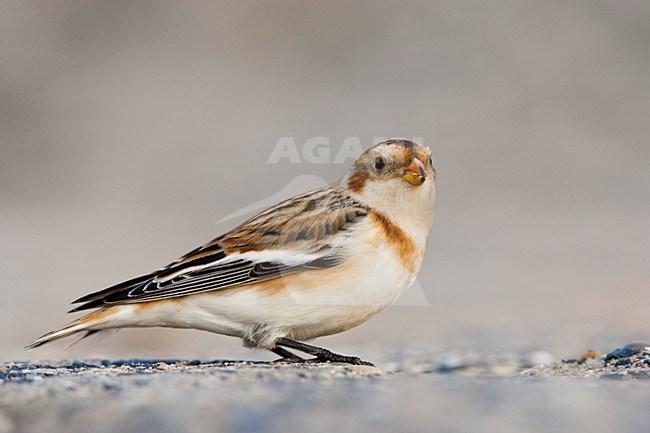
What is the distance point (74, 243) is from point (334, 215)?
9.68 meters

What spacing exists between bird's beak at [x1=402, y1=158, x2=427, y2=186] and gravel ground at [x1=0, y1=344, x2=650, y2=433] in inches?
50.2

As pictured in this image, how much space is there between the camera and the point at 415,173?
6.64m

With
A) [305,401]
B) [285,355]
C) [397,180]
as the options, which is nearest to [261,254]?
[285,355]

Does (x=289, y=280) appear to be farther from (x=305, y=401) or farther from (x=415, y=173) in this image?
(x=305, y=401)

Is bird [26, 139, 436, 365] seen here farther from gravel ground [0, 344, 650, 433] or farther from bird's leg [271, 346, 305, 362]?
→ gravel ground [0, 344, 650, 433]

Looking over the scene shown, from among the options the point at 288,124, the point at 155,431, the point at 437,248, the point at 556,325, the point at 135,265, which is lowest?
the point at 155,431

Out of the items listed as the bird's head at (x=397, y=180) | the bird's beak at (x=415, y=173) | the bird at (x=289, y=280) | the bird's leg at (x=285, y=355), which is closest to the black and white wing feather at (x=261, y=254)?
the bird at (x=289, y=280)

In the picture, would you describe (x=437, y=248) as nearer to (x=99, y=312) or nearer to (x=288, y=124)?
(x=288, y=124)

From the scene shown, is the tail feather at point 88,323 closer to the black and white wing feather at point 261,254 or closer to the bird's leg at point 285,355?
the black and white wing feather at point 261,254

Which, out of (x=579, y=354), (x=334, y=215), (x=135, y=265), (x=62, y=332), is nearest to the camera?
(x=62, y=332)

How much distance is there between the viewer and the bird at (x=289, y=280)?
6148mm

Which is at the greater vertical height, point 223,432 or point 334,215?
point 334,215

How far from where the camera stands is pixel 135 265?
13.9m

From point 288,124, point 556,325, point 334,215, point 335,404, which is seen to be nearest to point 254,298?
point 334,215
